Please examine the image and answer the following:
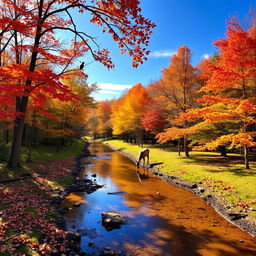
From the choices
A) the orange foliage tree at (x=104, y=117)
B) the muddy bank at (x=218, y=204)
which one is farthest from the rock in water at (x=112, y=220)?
the orange foliage tree at (x=104, y=117)

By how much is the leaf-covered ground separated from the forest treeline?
11001mm

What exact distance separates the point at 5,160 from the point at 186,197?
538 inches

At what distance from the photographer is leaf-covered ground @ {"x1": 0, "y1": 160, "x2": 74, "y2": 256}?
549cm

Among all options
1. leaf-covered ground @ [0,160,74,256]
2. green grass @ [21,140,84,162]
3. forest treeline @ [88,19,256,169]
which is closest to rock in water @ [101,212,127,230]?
leaf-covered ground @ [0,160,74,256]

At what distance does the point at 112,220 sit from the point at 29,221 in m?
3.15

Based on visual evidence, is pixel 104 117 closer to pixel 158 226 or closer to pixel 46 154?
pixel 46 154

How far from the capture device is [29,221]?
7.02 metres

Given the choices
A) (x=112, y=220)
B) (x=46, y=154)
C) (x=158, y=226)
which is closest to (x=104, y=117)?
(x=46, y=154)

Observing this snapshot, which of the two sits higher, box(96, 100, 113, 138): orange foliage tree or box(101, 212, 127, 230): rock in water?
box(96, 100, 113, 138): orange foliage tree

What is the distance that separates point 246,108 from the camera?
12.0 meters

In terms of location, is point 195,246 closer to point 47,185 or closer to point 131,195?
point 131,195

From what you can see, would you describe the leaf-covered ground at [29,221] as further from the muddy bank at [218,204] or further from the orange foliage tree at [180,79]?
the orange foliage tree at [180,79]

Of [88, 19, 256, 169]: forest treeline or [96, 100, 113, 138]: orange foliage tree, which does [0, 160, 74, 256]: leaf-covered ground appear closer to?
[88, 19, 256, 169]: forest treeline

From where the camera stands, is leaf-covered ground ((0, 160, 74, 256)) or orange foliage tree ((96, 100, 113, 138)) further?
orange foliage tree ((96, 100, 113, 138))
